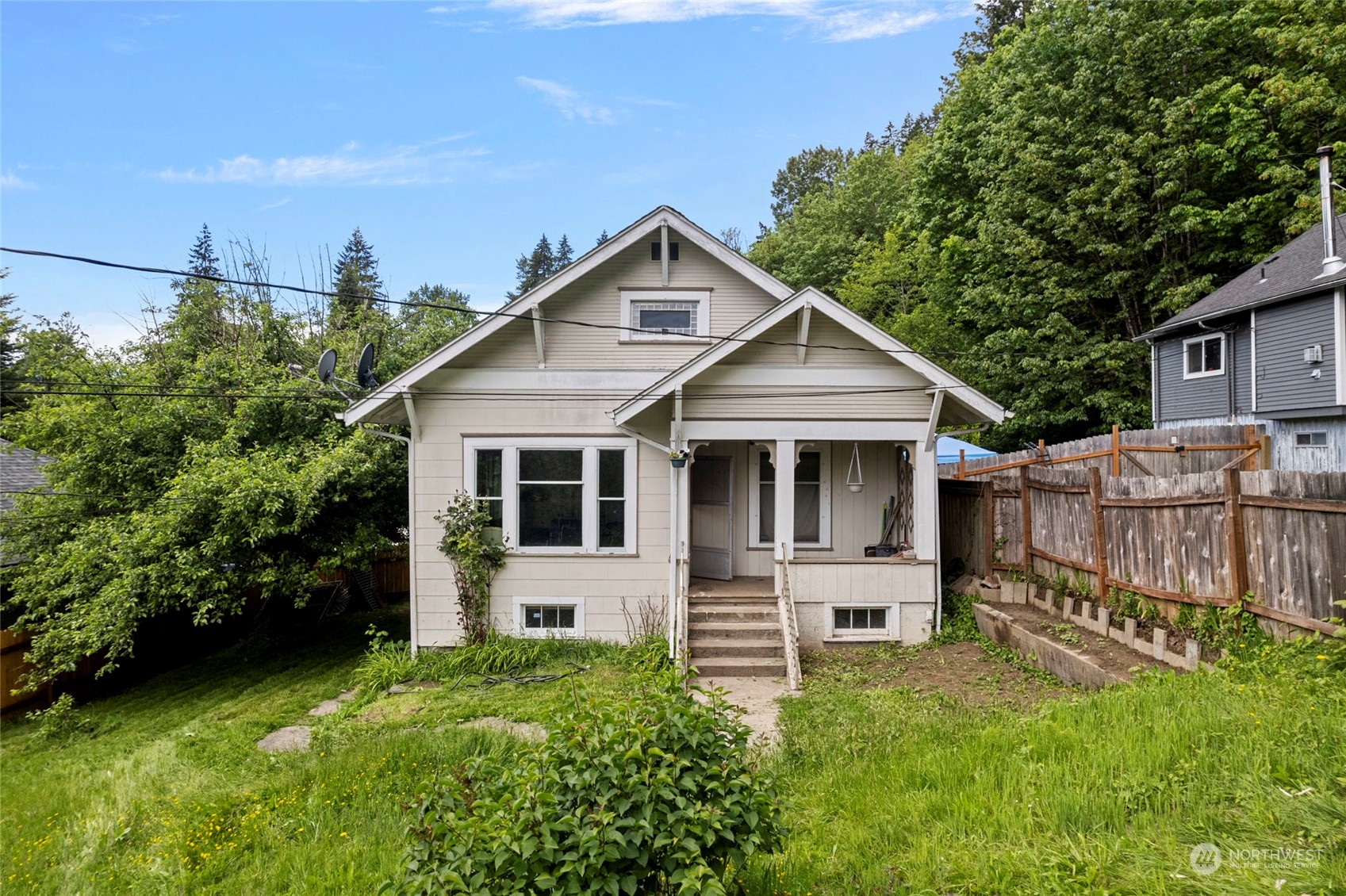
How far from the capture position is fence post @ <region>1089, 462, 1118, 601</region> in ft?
25.5

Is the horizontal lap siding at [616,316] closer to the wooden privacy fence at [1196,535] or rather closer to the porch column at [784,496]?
the porch column at [784,496]

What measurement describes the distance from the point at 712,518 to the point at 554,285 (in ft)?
14.1

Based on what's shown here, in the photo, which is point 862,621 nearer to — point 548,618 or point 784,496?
point 784,496

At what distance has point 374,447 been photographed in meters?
12.9

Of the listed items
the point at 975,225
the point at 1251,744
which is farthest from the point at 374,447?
the point at 975,225

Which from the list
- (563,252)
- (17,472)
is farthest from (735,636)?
(563,252)

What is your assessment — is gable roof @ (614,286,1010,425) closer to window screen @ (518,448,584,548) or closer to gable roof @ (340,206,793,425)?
gable roof @ (340,206,793,425)

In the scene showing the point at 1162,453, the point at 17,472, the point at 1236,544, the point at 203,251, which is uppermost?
the point at 203,251

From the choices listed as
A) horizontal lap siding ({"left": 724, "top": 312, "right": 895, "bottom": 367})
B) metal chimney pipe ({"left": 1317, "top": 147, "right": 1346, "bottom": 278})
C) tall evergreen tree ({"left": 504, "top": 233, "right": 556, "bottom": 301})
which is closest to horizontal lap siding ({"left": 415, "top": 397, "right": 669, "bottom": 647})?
horizontal lap siding ({"left": 724, "top": 312, "right": 895, "bottom": 367})

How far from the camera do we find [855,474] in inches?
429

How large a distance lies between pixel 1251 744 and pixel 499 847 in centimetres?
396

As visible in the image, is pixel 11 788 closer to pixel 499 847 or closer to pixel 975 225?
pixel 499 847

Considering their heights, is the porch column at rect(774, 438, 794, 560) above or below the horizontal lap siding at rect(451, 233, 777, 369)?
below

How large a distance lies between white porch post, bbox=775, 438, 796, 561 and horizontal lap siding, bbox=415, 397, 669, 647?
164 cm
